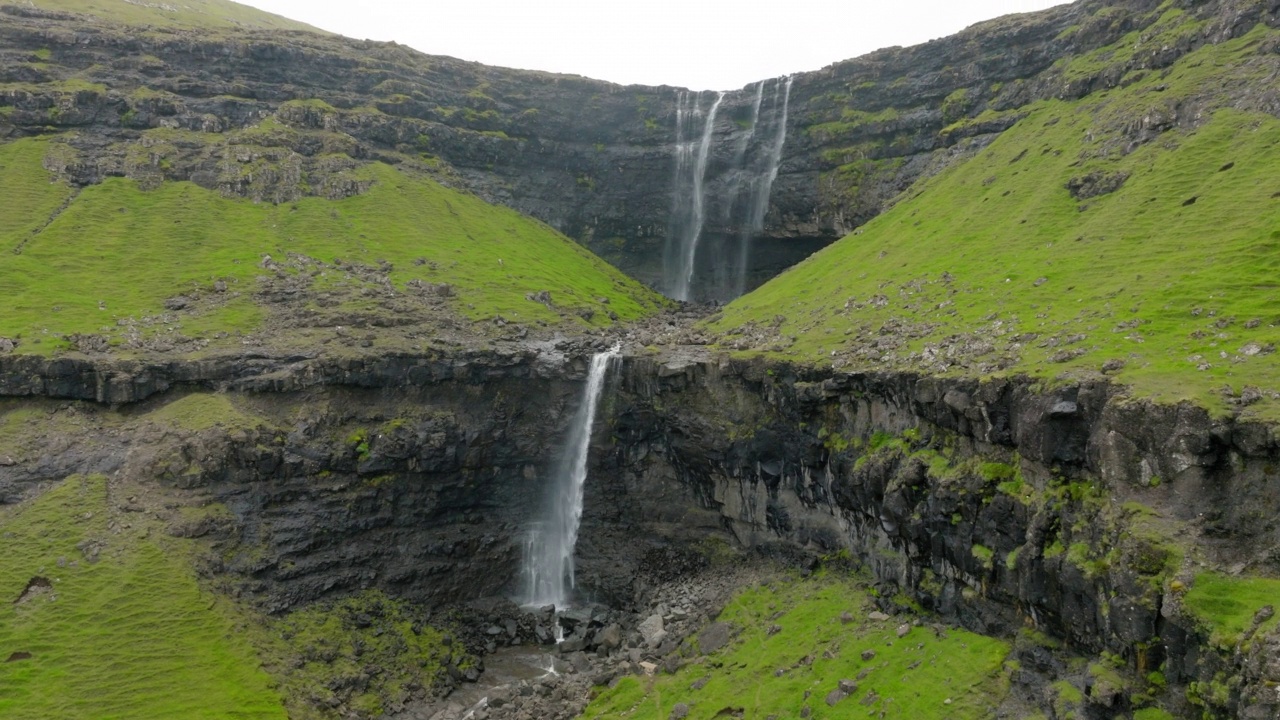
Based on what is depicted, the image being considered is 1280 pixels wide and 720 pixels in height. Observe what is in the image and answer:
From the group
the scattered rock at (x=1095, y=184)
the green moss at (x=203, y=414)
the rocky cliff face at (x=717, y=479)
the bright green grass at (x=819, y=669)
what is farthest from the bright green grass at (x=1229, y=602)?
the green moss at (x=203, y=414)

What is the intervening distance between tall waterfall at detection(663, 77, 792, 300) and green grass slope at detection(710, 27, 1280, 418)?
73.7 ft

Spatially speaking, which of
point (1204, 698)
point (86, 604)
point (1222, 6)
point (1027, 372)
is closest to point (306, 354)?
point (86, 604)

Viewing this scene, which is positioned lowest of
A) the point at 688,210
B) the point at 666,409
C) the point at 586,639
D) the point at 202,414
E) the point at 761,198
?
the point at 586,639

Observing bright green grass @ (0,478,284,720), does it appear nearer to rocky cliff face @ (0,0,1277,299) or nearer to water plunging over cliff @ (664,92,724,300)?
rocky cliff face @ (0,0,1277,299)

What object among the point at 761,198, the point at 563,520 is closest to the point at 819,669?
the point at 563,520

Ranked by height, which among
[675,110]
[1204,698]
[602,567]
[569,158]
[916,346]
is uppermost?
[675,110]

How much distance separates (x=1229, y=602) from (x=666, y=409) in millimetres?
39915

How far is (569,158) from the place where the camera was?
370 feet

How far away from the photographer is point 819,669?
3884 cm

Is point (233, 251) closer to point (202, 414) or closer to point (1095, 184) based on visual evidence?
point (202, 414)

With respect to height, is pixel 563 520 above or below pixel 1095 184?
below

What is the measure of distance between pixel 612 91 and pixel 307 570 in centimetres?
8445

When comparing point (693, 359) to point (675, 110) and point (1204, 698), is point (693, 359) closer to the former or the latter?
point (1204, 698)

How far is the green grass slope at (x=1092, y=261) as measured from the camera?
33594 millimetres
